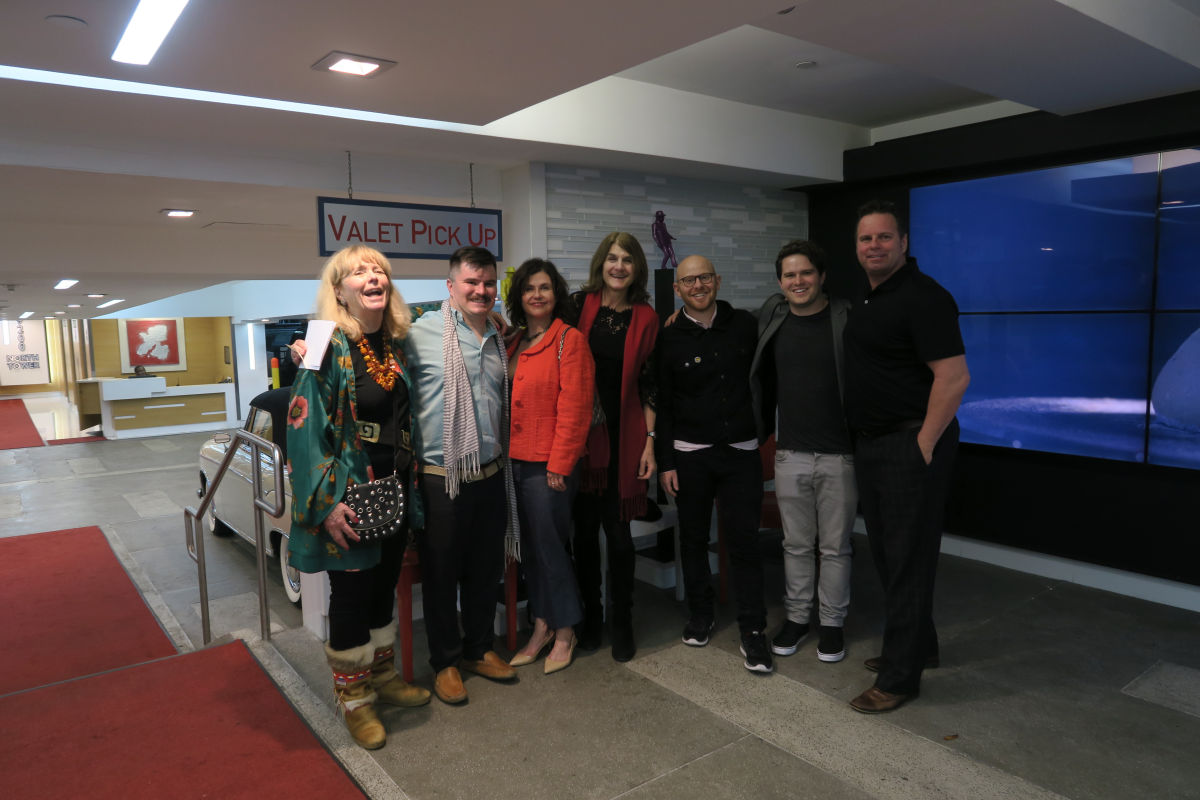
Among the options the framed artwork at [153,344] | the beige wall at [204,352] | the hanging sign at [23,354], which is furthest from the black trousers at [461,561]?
the hanging sign at [23,354]

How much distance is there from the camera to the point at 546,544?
294cm

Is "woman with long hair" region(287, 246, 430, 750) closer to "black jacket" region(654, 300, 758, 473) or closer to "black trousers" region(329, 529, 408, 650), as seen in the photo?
"black trousers" region(329, 529, 408, 650)

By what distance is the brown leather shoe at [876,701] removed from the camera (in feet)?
8.79

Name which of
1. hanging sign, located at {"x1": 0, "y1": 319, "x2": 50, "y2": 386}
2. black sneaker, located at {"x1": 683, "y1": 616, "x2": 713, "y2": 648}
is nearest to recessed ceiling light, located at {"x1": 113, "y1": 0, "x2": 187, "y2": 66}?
black sneaker, located at {"x1": 683, "y1": 616, "x2": 713, "y2": 648}

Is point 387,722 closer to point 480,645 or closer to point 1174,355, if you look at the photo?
point 480,645

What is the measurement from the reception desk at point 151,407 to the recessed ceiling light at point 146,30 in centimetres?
1231

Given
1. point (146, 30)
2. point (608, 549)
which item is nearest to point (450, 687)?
point (608, 549)

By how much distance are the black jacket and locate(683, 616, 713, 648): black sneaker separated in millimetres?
752

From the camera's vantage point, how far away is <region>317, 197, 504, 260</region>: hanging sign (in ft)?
11.9

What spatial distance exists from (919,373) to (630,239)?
1.17 metres

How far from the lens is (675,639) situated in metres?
3.36

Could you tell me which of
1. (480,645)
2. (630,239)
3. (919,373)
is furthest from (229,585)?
(919,373)

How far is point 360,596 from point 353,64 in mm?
1758

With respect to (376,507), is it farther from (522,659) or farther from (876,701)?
(876,701)
